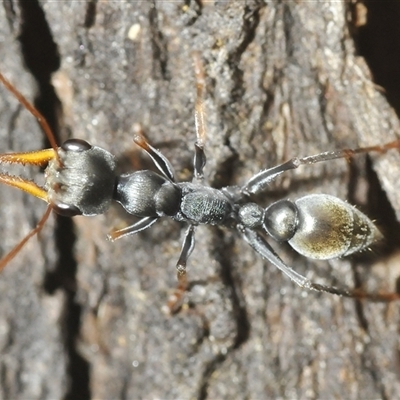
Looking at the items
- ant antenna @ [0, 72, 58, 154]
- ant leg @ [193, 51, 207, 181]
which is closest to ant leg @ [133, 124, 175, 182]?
ant leg @ [193, 51, 207, 181]

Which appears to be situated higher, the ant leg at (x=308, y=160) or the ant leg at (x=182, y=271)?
the ant leg at (x=308, y=160)

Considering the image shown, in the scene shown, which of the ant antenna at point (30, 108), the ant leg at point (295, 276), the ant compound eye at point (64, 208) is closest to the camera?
the ant antenna at point (30, 108)

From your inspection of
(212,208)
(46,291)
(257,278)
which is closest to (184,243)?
(212,208)

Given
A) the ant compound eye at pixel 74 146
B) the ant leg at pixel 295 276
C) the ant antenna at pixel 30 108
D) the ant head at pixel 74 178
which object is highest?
the ant antenna at pixel 30 108

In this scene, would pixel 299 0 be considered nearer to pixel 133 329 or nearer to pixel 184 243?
pixel 184 243

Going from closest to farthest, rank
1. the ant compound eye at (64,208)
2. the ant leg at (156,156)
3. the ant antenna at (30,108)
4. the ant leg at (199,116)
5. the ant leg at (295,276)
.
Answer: the ant antenna at (30,108) < the ant compound eye at (64,208) < the ant leg at (199,116) < the ant leg at (156,156) < the ant leg at (295,276)

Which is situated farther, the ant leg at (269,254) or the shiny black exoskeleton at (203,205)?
the ant leg at (269,254)

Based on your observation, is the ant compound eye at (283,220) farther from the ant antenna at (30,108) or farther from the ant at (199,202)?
the ant antenna at (30,108)

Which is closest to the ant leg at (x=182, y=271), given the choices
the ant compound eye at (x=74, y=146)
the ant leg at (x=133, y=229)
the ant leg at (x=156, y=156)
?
the ant leg at (x=133, y=229)
